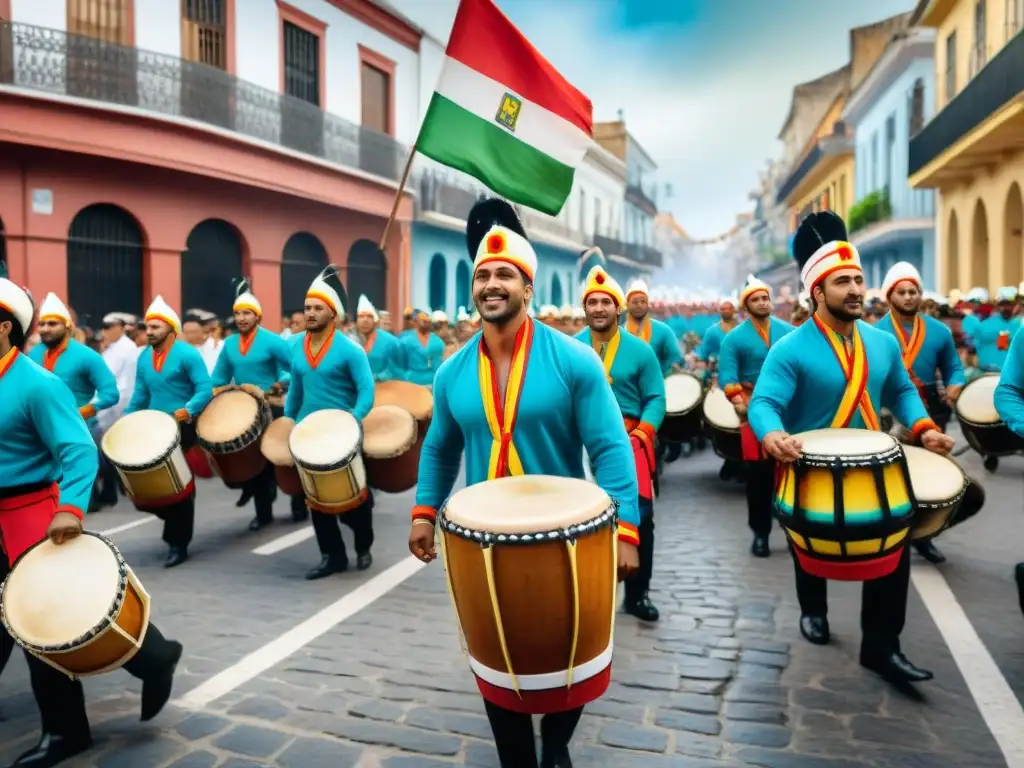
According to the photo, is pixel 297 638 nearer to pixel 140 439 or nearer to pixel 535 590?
pixel 140 439

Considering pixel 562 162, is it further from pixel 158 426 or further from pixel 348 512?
pixel 158 426

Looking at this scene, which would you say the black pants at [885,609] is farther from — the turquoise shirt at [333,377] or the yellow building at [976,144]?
the yellow building at [976,144]

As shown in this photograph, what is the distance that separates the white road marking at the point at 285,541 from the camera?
758 centimetres

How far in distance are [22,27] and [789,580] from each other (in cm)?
1395

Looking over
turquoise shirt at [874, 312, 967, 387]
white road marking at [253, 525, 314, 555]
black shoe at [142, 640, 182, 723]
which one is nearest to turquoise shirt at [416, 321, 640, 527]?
black shoe at [142, 640, 182, 723]

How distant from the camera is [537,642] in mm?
2771

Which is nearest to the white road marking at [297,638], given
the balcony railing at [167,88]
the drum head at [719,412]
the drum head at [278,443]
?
the drum head at [278,443]

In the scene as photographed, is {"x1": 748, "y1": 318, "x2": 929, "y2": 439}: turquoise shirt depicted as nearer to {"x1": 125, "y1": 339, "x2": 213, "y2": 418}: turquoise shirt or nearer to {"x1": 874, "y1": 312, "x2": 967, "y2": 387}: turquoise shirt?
{"x1": 874, "y1": 312, "x2": 967, "y2": 387}: turquoise shirt

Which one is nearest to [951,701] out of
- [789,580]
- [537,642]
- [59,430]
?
[789,580]

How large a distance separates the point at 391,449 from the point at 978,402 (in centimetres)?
421

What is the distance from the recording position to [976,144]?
720 inches

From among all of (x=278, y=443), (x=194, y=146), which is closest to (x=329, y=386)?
(x=278, y=443)

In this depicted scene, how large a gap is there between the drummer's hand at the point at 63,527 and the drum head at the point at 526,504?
1668 millimetres

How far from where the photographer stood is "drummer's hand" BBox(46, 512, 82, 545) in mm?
3635
